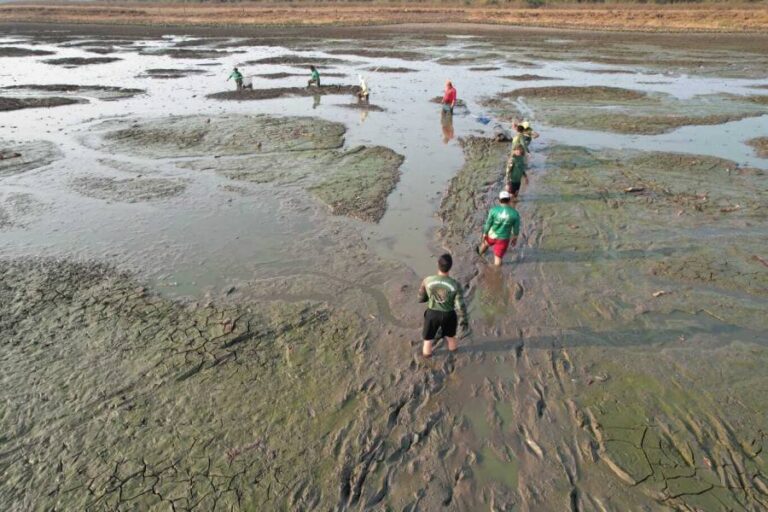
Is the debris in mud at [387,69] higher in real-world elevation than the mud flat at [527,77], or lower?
lower

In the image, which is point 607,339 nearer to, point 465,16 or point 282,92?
point 282,92

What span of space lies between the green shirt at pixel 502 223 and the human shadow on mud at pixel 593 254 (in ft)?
3.66

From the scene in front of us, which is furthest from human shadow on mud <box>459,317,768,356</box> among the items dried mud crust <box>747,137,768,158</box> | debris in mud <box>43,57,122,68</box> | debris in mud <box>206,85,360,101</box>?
debris in mud <box>43,57,122,68</box>

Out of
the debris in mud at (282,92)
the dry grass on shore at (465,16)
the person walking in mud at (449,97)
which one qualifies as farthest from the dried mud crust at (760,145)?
the dry grass on shore at (465,16)

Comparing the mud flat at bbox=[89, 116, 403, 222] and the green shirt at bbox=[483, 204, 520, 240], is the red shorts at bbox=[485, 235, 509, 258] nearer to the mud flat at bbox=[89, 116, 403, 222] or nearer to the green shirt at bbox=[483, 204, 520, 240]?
the green shirt at bbox=[483, 204, 520, 240]

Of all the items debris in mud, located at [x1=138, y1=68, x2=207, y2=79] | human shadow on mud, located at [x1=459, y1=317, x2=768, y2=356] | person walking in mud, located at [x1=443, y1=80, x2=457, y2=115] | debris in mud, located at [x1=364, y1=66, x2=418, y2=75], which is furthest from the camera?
debris in mud, located at [x1=364, y1=66, x2=418, y2=75]

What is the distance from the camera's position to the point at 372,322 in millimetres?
8062

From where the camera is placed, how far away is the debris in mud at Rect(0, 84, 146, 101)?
26605mm

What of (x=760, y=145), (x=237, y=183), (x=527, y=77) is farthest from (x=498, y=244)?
(x=527, y=77)

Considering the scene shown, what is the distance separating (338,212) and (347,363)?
5802 millimetres

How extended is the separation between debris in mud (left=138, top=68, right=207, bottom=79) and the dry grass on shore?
42898mm

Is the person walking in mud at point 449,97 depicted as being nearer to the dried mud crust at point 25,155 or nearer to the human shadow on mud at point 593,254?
the human shadow on mud at point 593,254

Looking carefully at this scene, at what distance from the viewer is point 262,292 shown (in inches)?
Result: 351

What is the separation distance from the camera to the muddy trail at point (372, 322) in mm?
5406
